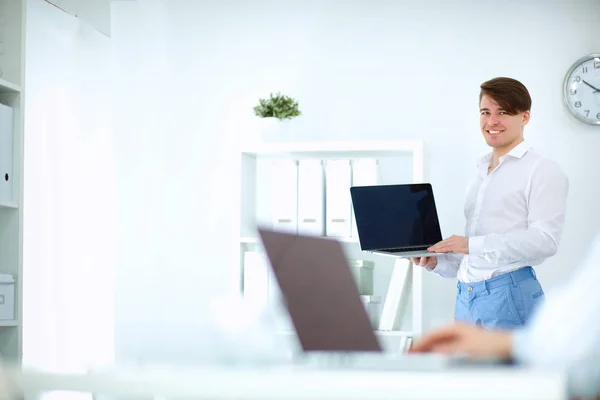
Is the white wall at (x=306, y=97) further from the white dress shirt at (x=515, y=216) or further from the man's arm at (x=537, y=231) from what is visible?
the man's arm at (x=537, y=231)

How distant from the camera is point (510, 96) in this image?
9.76 feet

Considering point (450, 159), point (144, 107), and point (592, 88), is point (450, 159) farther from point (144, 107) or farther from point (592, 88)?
point (144, 107)

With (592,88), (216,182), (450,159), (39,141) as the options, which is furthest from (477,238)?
(39,141)

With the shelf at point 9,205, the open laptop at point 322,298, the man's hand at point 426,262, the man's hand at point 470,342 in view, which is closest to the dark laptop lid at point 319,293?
the open laptop at point 322,298

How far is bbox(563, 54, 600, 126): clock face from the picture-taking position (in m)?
3.78

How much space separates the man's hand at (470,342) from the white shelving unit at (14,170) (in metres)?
2.06

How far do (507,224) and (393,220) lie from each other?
0.41 metres

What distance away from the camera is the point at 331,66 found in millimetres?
4090

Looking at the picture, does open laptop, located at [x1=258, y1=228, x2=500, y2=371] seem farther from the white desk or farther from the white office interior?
the white office interior

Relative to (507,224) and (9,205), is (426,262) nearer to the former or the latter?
(507,224)

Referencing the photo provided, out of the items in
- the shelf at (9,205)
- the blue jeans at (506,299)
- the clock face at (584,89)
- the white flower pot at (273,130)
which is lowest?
the blue jeans at (506,299)

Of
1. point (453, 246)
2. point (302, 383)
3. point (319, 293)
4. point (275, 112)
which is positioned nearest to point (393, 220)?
point (453, 246)

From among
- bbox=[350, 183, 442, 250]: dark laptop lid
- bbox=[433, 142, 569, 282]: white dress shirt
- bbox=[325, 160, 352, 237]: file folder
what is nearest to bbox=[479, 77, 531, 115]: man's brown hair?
bbox=[433, 142, 569, 282]: white dress shirt

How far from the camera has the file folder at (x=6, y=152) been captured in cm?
294
